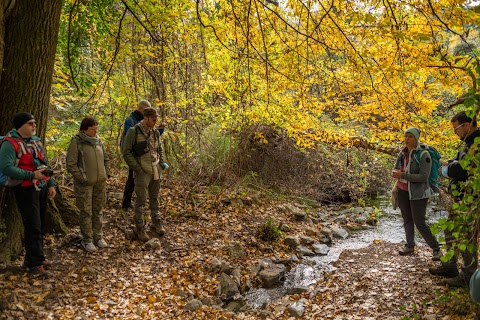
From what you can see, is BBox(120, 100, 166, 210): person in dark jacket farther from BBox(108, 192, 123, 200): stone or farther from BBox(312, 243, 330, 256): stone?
BBox(312, 243, 330, 256): stone

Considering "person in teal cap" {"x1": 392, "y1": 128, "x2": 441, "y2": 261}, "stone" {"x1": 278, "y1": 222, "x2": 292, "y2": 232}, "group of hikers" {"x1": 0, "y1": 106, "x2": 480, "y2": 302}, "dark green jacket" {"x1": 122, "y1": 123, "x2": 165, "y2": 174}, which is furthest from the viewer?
"stone" {"x1": 278, "y1": 222, "x2": 292, "y2": 232}

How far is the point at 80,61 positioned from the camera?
7.57 meters

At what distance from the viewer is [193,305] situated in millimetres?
4391

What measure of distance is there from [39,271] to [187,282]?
185cm

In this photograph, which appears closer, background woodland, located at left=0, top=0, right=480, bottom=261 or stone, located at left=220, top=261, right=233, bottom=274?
background woodland, located at left=0, top=0, right=480, bottom=261

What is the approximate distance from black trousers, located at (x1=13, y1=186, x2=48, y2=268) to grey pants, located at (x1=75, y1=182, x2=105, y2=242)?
716 mm

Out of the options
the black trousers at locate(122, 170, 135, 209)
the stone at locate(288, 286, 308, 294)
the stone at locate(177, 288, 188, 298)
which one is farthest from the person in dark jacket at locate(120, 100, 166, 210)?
the stone at locate(288, 286, 308, 294)

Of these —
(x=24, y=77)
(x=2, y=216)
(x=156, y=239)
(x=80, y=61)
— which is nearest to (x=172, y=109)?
(x=80, y=61)

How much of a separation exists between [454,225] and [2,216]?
4.81 meters

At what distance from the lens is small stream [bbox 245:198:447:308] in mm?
5154

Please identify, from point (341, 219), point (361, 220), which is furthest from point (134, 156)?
point (361, 220)

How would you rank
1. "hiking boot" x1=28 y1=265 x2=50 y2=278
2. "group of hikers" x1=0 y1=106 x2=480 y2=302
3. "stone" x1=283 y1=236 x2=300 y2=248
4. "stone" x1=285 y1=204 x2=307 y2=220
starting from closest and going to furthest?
"group of hikers" x1=0 y1=106 x2=480 y2=302 < "hiking boot" x1=28 y1=265 x2=50 y2=278 < "stone" x1=283 y1=236 x2=300 y2=248 < "stone" x1=285 y1=204 x2=307 y2=220

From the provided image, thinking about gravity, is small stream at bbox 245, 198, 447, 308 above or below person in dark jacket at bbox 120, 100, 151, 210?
below

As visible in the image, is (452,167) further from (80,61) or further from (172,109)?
(80,61)
